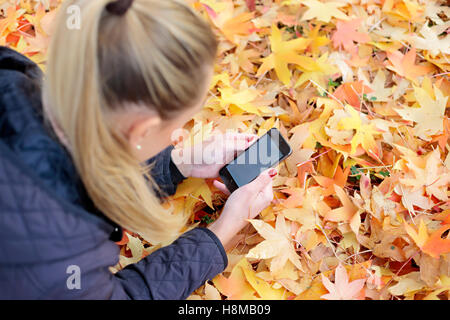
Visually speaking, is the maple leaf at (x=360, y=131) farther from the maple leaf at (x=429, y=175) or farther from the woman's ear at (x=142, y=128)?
the woman's ear at (x=142, y=128)

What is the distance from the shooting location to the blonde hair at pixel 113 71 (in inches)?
25.4

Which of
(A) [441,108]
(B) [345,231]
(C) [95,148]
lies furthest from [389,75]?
(C) [95,148]

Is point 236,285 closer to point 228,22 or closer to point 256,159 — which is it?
point 256,159

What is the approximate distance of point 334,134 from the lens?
1.27 meters

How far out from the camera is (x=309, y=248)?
3.71ft

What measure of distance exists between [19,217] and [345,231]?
0.86 meters

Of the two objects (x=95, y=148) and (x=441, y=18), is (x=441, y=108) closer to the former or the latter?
(x=441, y=18)

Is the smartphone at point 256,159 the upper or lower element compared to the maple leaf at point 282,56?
lower

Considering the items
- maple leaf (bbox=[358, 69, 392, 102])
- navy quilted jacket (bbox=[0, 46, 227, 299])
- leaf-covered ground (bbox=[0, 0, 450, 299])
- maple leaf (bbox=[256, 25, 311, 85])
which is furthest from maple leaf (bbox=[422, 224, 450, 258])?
navy quilted jacket (bbox=[0, 46, 227, 299])

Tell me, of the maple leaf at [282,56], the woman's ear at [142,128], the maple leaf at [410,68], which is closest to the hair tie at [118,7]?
the woman's ear at [142,128]

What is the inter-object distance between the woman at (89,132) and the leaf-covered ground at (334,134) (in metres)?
0.39

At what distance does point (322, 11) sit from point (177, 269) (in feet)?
3.51

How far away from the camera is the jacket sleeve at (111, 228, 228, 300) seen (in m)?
0.99

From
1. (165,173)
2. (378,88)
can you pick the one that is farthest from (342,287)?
(378,88)
